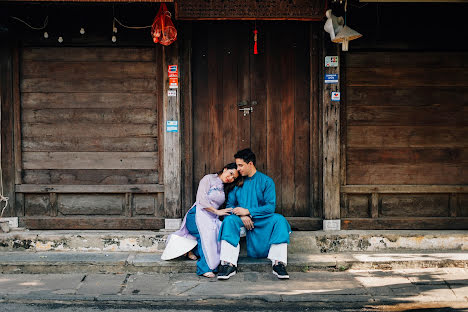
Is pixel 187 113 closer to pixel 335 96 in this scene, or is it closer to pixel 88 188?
pixel 88 188

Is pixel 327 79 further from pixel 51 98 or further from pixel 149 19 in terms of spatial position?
pixel 51 98

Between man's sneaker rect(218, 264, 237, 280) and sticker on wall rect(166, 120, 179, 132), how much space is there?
1.90 m

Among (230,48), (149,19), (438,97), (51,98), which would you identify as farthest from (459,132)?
(51,98)

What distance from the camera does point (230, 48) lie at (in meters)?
6.46

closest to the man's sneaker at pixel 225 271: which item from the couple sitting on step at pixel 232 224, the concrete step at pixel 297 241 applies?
the couple sitting on step at pixel 232 224

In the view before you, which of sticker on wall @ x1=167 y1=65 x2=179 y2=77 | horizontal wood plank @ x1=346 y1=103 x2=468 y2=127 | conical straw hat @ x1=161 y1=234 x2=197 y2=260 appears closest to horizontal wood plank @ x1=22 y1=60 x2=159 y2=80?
sticker on wall @ x1=167 y1=65 x2=179 y2=77

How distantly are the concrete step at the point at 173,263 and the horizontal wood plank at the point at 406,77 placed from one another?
2266mm

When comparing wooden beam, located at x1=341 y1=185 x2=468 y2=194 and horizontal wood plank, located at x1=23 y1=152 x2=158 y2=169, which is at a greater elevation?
horizontal wood plank, located at x1=23 y1=152 x2=158 y2=169

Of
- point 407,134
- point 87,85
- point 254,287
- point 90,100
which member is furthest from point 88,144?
point 407,134

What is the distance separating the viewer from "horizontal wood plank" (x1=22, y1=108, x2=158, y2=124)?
634 centimetres

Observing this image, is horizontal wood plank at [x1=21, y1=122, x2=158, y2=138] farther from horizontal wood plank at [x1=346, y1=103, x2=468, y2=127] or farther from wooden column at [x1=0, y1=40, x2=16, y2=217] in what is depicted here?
horizontal wood plank at [x1=346, y1=103, x2=468, y2=127]

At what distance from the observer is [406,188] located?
636 cm

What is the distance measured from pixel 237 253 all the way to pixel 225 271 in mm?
248

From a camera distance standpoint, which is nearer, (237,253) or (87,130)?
(237,253)
